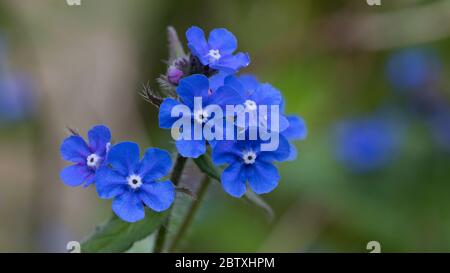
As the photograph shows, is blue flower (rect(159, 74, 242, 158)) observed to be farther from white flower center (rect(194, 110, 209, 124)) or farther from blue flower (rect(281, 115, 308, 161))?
blue flower (rect(281, 115, 308, 161))

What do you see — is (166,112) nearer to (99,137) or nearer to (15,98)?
(99,137)

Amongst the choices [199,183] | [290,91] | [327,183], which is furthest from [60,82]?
[199,183]

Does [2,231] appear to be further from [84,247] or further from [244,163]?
[244,163]

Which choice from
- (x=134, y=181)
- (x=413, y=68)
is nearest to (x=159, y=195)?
(x=134, y=181)

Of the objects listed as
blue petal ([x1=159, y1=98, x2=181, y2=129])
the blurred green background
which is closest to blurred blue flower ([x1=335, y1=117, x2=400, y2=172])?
the blurred green background

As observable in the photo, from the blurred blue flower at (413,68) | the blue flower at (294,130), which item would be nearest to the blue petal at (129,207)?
the blue flower at (294,130)
